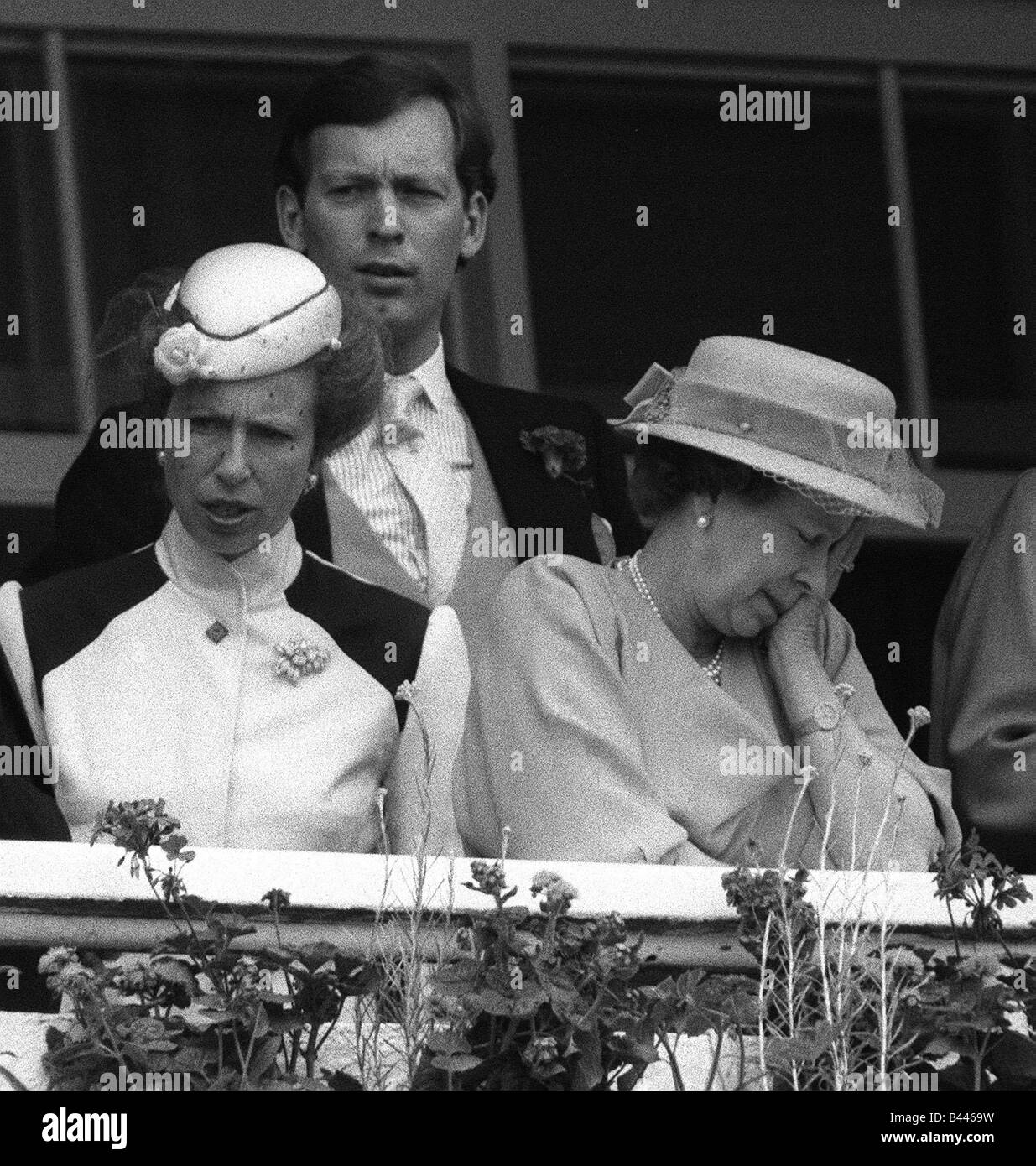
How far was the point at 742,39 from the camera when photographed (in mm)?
9617

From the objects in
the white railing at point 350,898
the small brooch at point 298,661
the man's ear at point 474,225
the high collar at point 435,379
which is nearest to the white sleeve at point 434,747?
the small brooch at point 298,661

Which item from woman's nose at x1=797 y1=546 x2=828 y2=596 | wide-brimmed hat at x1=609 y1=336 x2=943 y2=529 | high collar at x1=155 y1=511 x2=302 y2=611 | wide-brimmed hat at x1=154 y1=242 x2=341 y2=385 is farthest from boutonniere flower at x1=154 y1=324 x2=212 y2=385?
woman's nose at x1=797 y1=546 x2=828 y2=596

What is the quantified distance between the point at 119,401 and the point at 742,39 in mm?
1625

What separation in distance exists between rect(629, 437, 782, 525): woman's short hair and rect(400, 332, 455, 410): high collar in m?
0.97

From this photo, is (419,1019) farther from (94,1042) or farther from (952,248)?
(952,248)

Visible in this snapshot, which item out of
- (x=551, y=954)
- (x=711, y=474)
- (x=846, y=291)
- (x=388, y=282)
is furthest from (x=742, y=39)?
(x=551, y=954)

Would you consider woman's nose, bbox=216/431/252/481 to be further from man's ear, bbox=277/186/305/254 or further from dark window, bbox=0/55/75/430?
dark window, bbox=0/55/75/430

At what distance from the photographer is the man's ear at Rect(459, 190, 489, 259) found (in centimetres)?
886

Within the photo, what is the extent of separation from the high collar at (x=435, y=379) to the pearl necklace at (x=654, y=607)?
3.16 feet

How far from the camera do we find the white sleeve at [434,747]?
789 centimetres

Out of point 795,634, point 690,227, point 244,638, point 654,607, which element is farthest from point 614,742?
point 690,227

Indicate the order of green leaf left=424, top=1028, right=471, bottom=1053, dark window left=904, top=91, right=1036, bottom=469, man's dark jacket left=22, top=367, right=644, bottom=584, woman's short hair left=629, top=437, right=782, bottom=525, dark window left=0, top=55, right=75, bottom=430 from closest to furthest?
1. green leaf left=424, top=1028, right=471, bottom=1053
2. woman's short hair left=629, top=437, right=782, bottom=525
3. man's dark jacket left=22, top=367, right=644, bottom=584
4. dark window left=0, top=55, right=75, bottom=430
5. dark window left=904, top=91, right=1036, bottom=469

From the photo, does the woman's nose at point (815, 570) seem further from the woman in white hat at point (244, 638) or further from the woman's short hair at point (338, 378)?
the woman's short hair at point (338, 378)

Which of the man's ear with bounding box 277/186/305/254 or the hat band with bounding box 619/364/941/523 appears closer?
the hat band with bounding box 619/364/941/523
